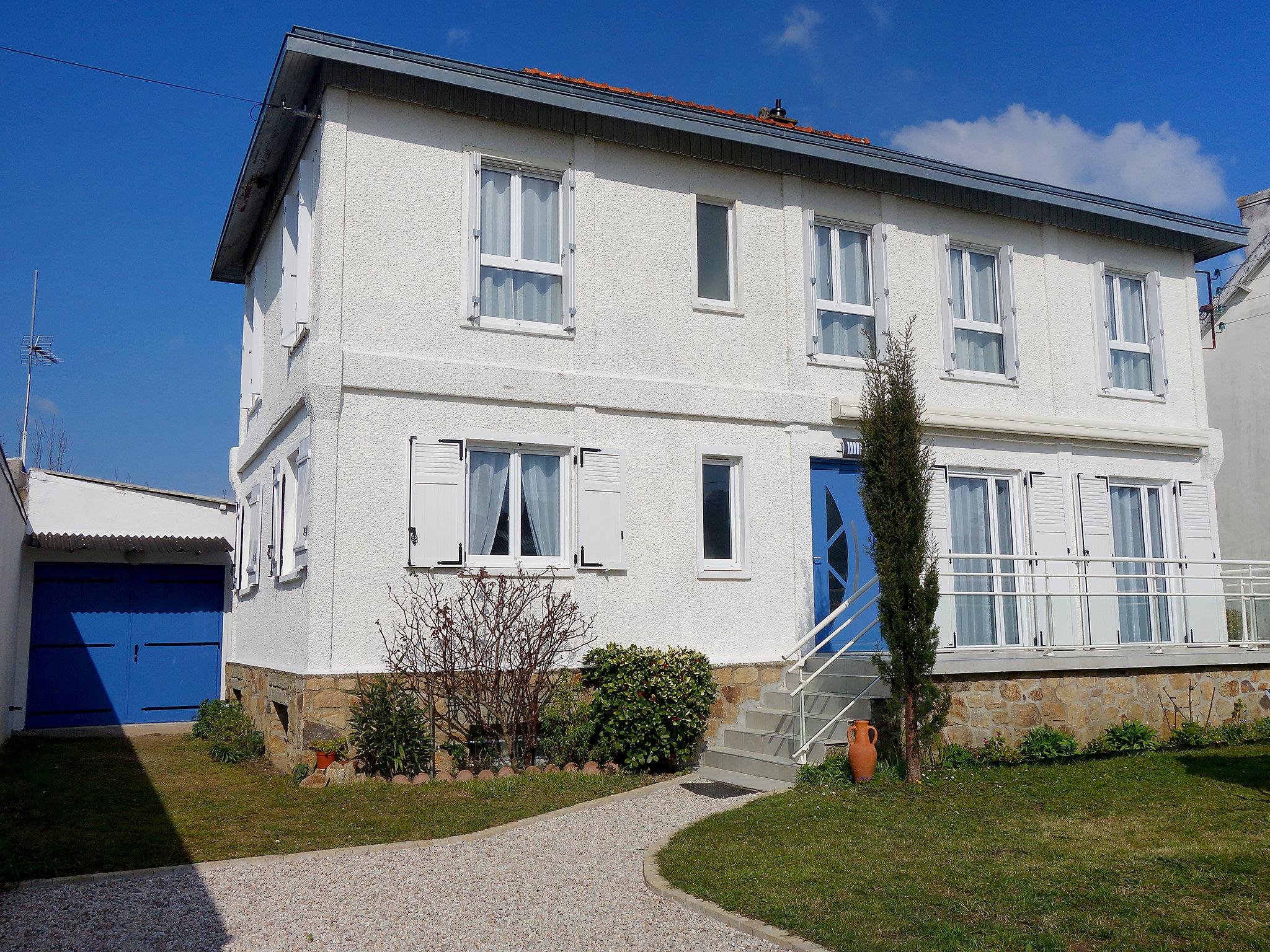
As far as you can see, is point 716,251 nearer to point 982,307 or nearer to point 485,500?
point 982,307

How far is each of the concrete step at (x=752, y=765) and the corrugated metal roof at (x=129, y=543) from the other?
27.8 feet

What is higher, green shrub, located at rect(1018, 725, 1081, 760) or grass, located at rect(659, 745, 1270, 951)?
green shrub, located at rect(1018, 725, 1081, 760)

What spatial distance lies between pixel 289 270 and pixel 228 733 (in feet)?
18.2

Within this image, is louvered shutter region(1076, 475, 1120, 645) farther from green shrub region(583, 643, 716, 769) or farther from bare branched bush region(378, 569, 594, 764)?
bare branched bush region(378, 569, 594, 764)

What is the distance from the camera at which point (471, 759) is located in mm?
10336

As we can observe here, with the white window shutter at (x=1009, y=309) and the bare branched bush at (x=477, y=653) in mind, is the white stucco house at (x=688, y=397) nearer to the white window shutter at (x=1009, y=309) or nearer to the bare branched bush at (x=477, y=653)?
the white window shutter at (x=1009, y=309)

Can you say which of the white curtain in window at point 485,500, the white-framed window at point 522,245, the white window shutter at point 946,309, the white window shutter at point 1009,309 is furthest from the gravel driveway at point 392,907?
the white window shutter at point 1009,309

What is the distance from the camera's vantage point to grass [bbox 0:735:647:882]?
7.38 metres

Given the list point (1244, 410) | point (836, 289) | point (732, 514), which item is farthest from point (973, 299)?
point (1244, 410)

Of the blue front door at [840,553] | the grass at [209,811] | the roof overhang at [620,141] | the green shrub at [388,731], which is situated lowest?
the grass at [209,811]

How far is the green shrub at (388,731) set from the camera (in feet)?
32.2

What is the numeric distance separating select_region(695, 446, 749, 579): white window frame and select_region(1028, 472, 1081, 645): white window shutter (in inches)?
141

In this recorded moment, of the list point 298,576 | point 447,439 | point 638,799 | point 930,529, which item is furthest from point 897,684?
point 298,576

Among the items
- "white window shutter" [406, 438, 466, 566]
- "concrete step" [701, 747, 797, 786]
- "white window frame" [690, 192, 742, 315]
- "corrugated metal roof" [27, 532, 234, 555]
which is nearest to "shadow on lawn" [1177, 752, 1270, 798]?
"concrete step" [701, 747, 797, 786]
